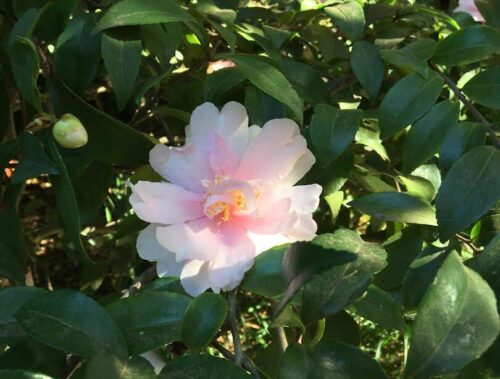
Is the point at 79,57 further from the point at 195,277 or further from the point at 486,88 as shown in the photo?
the point at 486,88

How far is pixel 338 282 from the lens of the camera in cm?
51

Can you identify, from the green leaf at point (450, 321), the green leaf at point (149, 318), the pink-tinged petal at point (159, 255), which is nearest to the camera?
the green leaf at point (450, 321)

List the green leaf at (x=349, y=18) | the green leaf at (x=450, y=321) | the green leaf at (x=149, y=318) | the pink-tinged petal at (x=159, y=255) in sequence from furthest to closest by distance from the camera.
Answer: the green leaf at (x=349, y=18)
the pink-tinged petal at (x=159, y=255)
the green leaf at (x=149, y=318)
the green leaf at (x=450, y=321)

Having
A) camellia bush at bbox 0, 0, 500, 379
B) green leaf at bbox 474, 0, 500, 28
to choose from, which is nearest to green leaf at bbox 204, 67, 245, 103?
camellia bush at bbox 0, 0, 500, 379

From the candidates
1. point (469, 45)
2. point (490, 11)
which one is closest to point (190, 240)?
point (469, 45)

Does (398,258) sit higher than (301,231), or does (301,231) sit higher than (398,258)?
(301,231)

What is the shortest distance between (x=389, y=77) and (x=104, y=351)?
26.9 inches

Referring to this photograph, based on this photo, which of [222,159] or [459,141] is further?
[459,141]

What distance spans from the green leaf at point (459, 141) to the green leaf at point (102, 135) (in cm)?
35

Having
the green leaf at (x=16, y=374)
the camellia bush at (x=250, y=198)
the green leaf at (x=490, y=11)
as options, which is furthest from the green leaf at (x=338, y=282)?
the green leaf at (x=490, y=11)

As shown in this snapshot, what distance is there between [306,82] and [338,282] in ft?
1.33

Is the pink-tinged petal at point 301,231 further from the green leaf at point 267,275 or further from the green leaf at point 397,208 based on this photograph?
the green leaf at point 397,208

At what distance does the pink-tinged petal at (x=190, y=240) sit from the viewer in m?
0.60

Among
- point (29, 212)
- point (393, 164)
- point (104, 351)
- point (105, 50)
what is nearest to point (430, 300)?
point (104, 351)
